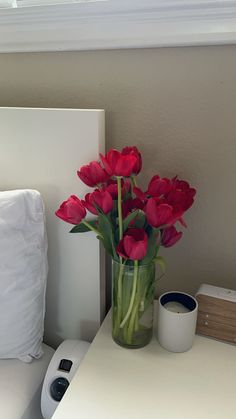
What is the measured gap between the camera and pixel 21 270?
0.76 m

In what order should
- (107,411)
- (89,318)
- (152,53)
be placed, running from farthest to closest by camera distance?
(89,318) → (152,53) → (107,411)

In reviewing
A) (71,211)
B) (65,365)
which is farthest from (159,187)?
(65,365)

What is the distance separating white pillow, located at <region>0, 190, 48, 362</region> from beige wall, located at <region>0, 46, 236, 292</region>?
0.27 m

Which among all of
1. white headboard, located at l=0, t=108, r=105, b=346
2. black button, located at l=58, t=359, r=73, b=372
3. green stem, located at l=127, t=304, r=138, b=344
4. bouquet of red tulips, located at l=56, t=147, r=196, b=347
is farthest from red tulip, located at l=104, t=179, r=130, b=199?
black button, located at l=58, t=359, r=73, b=372

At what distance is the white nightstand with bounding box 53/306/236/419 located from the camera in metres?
0.59

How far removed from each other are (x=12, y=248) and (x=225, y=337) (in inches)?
20.4

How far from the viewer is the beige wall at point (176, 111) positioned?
73 cm

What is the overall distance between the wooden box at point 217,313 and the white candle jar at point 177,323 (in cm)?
3

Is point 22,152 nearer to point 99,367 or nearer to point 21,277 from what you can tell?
point 21,277

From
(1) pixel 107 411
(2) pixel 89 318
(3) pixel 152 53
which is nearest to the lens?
(1) pixel 107 411

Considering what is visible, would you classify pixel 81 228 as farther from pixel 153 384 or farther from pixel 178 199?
pixel 153 384

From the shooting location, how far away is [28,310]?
78cm

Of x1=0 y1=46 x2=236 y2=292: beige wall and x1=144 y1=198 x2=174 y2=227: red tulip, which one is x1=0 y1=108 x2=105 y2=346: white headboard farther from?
x1=144 y1=198 x2=174 y2=227: red tulip

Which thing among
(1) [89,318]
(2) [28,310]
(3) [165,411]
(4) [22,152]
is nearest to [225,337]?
(3) [165,411]
